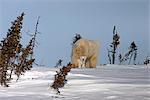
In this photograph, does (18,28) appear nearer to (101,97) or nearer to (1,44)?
(1,44)

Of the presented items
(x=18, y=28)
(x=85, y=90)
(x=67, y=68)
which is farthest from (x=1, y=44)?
(x=85, y=90)

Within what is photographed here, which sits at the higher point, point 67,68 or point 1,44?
point 1,44

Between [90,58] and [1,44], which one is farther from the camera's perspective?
[90,58]

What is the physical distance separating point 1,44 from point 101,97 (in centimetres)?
602

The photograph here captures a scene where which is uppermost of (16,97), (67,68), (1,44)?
(1,44)

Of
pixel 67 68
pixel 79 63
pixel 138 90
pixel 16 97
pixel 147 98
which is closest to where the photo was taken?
pixel 147 98

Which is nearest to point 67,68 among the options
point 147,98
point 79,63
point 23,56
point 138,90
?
point 138,90

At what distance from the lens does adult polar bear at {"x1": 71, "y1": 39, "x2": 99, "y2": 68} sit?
84.8 feet

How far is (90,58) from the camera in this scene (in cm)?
2608

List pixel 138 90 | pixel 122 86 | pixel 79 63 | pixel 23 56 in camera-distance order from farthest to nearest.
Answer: pixel 79 63 < pixel 23 56 < pixel 122 86 < pixel 138 90

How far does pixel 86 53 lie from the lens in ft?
85.5

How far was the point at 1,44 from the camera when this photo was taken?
12.4 meters

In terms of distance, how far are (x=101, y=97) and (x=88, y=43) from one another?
1883cm

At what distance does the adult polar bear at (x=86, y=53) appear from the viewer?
25844 mm
